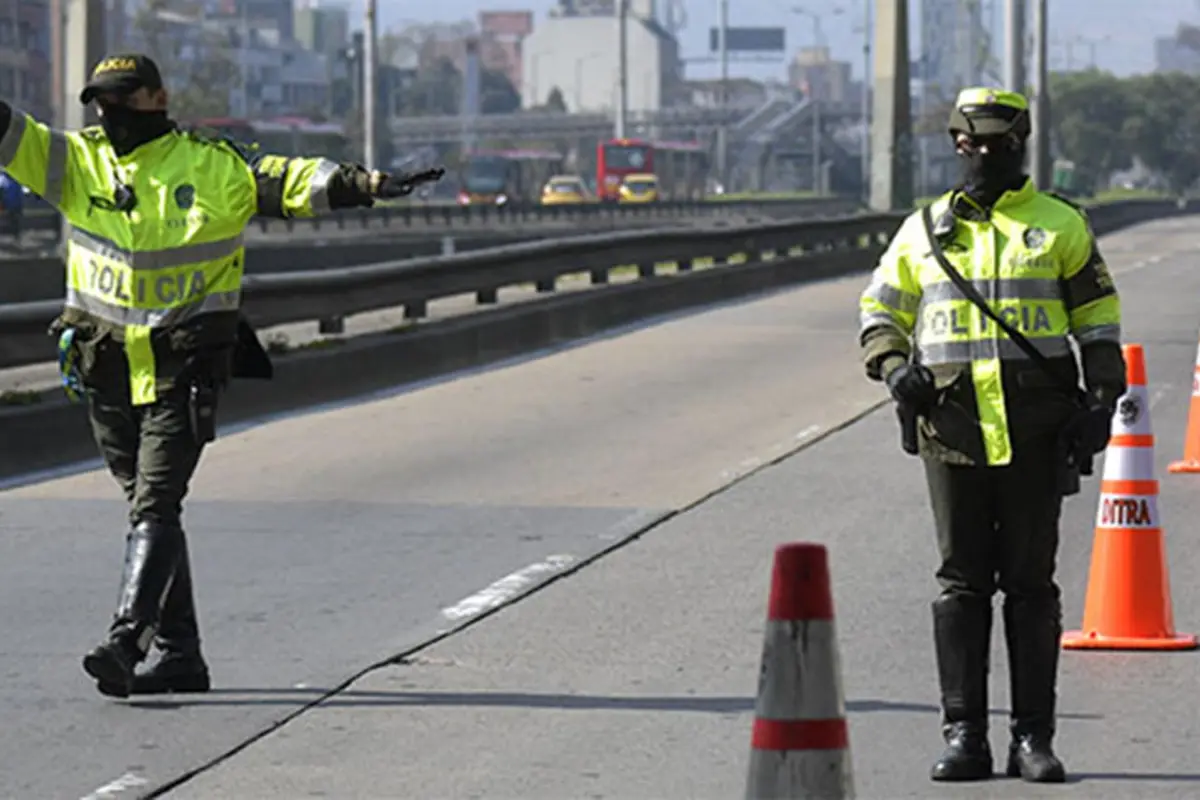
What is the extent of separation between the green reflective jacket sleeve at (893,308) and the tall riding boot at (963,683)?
65cm

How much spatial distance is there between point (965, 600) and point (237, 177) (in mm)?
2660

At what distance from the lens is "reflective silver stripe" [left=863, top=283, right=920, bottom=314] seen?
26.5 feet

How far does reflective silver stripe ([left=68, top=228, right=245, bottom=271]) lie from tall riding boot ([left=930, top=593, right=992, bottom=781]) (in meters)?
2.53

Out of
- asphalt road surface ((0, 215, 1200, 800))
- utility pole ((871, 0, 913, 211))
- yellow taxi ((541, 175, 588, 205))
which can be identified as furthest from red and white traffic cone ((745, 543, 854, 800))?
yellow taxi ((541, 175, 588, 205))

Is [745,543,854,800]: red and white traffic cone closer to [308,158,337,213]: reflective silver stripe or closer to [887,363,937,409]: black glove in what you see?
[887,363,937,409]: black glove

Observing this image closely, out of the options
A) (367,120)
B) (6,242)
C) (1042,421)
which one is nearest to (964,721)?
(1042,421)

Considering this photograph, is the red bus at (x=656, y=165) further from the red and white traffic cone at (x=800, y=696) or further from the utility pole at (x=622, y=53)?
the red and white traffic cone at (x=800, y=696)

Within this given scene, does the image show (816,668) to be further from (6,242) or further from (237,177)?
(6,242)

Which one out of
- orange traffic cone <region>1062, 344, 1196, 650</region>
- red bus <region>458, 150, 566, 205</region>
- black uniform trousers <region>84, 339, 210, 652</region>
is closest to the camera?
black uniform trousers <region>84, 339, 210, 652</region>

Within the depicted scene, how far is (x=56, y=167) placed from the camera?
9.25 metres

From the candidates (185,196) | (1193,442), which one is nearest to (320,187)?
(185,196)

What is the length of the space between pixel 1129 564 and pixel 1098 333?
7.67 ft

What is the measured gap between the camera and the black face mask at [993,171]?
7910mm

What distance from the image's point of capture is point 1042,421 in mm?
7953
